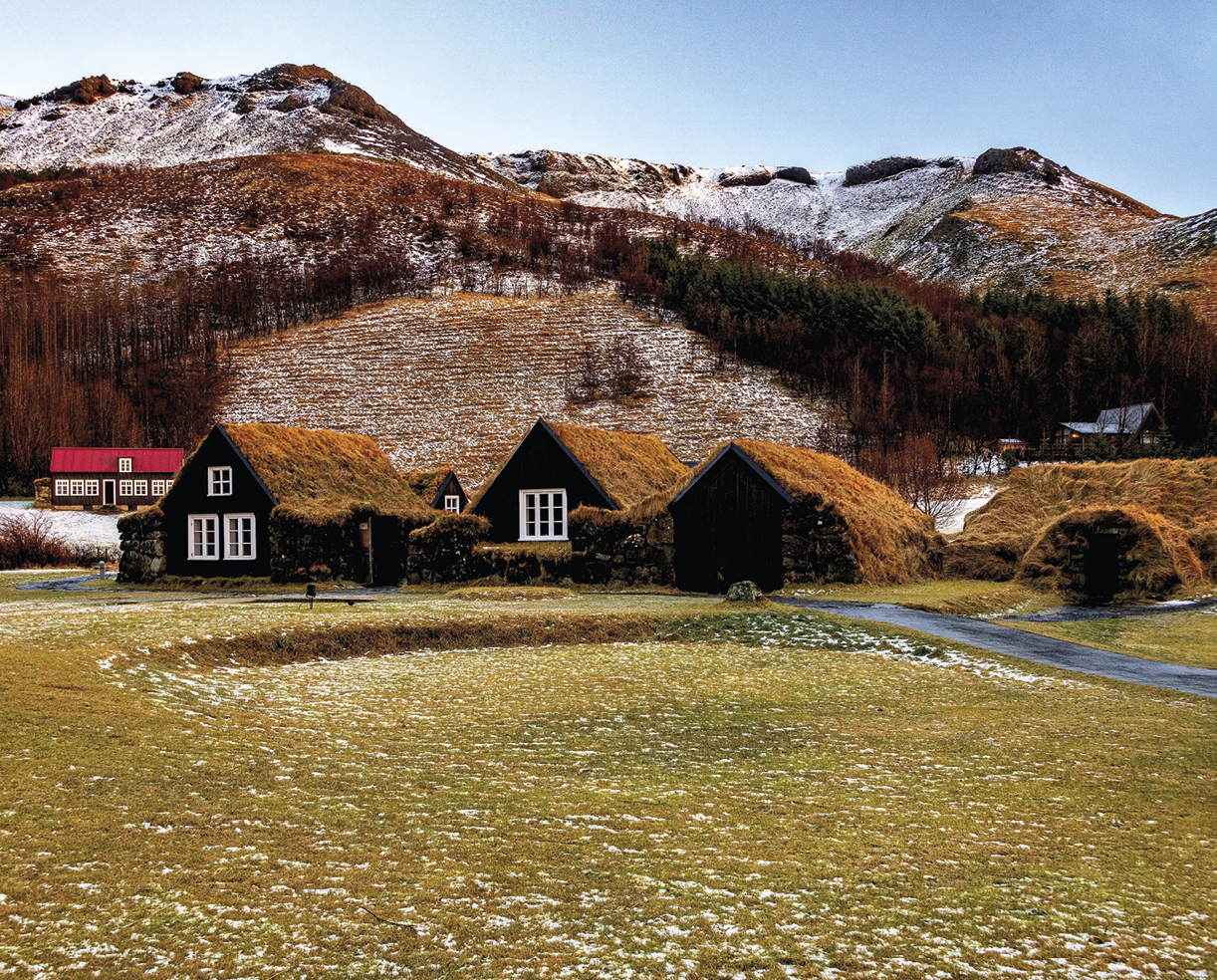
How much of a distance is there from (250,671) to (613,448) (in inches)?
1163

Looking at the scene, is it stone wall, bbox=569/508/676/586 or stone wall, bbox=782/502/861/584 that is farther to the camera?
stone wall, bbox=569/508/676/586

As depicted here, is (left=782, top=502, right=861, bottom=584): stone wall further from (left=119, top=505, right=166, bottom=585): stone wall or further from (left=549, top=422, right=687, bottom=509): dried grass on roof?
(left=119, top=505, right=166, bottom=585): stone wall

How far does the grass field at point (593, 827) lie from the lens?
6.01 metres

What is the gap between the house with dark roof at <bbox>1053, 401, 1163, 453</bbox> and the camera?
87.6 metres

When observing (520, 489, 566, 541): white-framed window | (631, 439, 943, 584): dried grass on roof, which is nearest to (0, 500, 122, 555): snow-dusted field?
(520, 489, 566, 541): white-framed window

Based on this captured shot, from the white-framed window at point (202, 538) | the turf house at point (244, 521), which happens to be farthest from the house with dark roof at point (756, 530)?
the white-framed window at point (202, 538)

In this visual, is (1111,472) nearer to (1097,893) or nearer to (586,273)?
(1097,893)

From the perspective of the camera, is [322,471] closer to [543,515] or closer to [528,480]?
[528,480]

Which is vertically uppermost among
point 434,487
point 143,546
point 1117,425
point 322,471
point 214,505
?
point 1117,425

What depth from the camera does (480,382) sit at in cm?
10325

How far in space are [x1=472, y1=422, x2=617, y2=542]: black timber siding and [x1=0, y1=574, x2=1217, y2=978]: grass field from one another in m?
25.0

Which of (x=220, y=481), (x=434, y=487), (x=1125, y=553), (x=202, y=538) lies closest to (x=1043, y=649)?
(x=1125, y=553)

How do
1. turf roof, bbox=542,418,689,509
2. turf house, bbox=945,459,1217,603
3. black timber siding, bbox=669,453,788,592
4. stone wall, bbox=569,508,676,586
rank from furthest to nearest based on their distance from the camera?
turf roof, bbox=542,418,689,509 → stone wall, bbox=569,508,676,586 → black timber siding, bbox=669,453,788,592 → turf house, bbox=945,459,1217,603

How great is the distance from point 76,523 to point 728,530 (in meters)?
57.4
